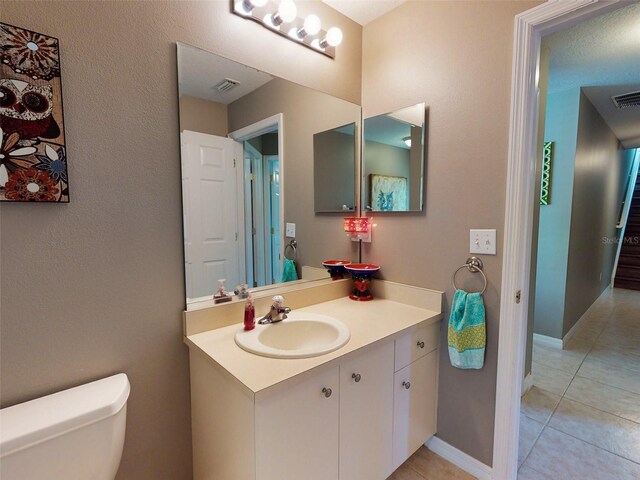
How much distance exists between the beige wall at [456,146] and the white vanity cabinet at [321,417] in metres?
0.24

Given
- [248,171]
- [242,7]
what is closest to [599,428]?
[248,171]

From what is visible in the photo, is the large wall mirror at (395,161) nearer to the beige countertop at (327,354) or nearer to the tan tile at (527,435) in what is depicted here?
the beige countertop at (327,354)

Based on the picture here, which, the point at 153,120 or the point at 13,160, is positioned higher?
the point at 153,120

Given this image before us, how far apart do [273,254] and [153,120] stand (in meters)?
0.81

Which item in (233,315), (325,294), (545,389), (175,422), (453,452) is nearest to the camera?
(175,422)

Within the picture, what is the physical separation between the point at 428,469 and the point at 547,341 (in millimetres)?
2138

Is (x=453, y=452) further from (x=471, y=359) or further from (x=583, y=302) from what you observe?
(x=583, y=302)

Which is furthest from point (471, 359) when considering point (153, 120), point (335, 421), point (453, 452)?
point (153, 120)

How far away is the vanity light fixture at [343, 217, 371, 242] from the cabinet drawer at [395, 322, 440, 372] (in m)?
0.64

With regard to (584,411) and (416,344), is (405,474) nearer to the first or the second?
(416,344)

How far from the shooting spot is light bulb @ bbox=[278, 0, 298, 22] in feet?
4.58

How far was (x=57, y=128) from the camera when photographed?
979 mm

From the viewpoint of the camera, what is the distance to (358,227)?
1907 mm

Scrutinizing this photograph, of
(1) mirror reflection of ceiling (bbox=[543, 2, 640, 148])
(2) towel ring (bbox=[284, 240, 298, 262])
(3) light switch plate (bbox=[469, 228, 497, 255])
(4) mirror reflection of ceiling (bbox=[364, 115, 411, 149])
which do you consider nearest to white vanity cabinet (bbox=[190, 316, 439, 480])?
(3) light switch plate (bbox=[469, 228, 497, 255])
